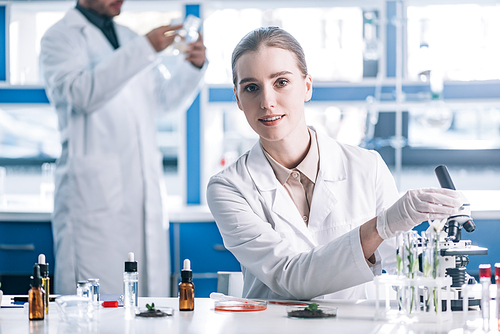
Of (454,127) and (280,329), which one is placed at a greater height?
(454,127)

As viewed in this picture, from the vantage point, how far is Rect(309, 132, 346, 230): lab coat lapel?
4.95ft

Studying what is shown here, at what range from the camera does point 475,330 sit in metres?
1.04

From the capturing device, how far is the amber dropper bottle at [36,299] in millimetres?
1182

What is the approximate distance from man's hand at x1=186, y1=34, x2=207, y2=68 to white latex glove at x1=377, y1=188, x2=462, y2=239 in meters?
1.70

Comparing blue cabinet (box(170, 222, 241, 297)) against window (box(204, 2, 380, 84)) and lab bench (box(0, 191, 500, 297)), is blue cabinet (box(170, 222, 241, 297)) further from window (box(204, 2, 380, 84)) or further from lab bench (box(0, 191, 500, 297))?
window (box(204, 2, 380, 84))

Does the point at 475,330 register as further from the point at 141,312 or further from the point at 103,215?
the point at 103,215

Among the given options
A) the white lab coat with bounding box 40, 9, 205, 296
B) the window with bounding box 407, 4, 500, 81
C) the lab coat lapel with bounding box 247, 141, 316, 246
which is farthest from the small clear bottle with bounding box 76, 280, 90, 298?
the window with bounding box 407, 4, 500, 81

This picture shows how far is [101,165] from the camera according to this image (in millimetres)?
2521

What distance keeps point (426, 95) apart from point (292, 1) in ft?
3.10

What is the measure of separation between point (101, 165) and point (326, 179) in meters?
1.31

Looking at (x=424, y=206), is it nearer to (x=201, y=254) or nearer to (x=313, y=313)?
(x=313, y=313)

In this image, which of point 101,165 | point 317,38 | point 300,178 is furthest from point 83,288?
point 317,38

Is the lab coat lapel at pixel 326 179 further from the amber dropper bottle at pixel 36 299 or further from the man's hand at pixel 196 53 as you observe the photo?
the man's hand at pixel 196 53

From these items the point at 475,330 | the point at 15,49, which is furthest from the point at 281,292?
the point at 15,49
